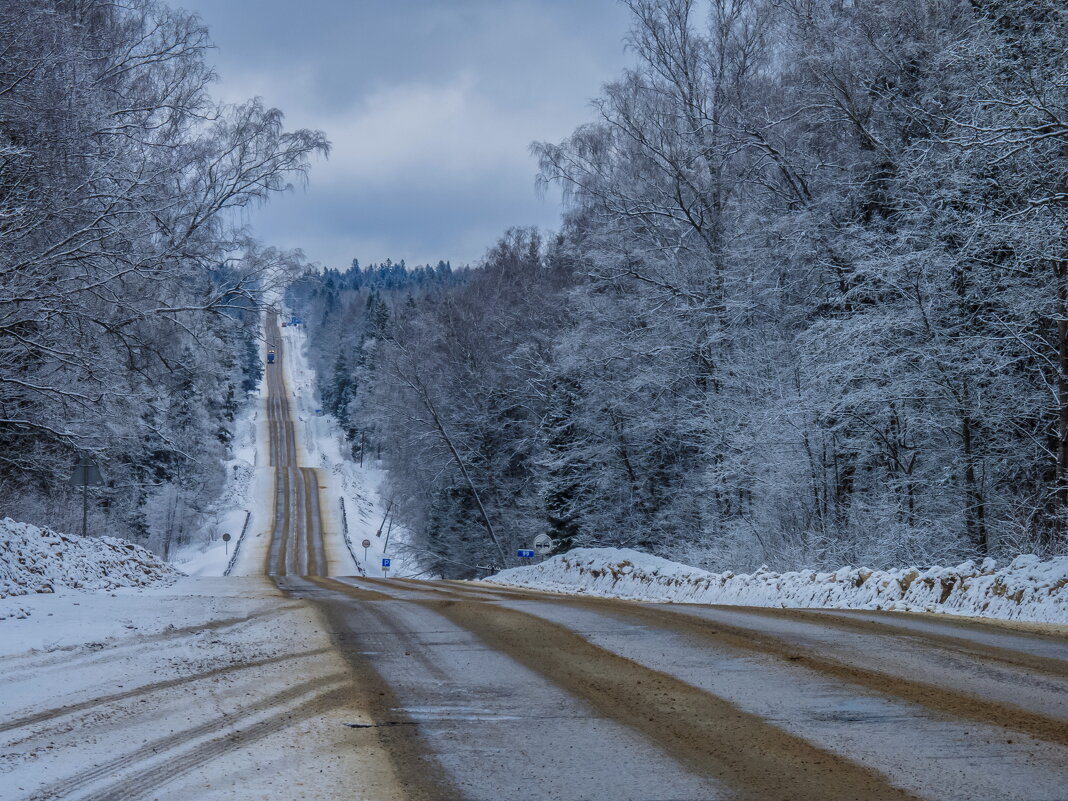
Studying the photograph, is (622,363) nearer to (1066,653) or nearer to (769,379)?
(769,379)

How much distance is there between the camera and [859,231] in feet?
59.4

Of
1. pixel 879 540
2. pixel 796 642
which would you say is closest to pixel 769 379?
pixel 879 540

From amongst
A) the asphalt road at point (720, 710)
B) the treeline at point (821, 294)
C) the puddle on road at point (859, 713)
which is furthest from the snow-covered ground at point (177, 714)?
the treeline at point (821, 294)

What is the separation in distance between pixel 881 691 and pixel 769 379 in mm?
18071

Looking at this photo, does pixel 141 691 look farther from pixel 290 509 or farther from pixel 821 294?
pixel 290 509

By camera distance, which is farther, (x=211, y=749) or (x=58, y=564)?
(x=58, y=564)

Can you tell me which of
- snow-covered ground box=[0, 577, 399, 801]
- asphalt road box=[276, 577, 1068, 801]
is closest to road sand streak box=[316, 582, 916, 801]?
asphalt road box=[276, 577, 1068, 801]

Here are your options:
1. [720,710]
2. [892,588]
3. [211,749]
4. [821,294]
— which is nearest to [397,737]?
[211,749]

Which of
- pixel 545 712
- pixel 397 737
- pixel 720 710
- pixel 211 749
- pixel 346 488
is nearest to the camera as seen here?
pixel 211 749

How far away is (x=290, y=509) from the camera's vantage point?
252ft

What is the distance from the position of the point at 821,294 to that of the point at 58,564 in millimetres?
16085

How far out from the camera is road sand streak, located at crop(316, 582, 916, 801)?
12.2 feet

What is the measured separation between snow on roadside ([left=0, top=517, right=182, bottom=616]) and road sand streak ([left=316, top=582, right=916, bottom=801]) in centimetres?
821

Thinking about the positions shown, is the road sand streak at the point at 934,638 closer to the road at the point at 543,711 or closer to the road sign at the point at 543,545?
the road at the point at 543,711
